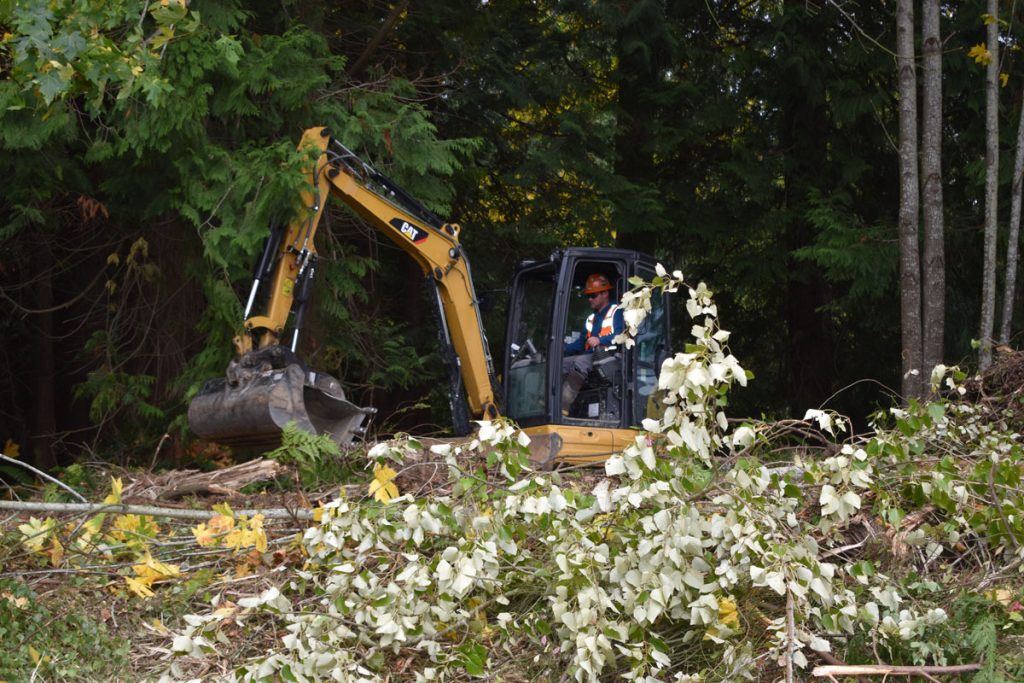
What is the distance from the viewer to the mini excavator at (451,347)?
8453 mm

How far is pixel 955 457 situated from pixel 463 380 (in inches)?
191

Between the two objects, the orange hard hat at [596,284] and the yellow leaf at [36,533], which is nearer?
the yellow leaf at [36,533]

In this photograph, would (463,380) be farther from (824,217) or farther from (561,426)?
(824,217)

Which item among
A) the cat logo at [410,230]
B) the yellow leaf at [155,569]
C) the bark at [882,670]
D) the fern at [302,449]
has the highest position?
the cat logo at [410,230]

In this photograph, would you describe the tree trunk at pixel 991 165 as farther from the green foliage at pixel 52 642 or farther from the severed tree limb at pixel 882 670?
the green foliage at pixel 52 642

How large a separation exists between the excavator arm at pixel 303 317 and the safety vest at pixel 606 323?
0.95 m

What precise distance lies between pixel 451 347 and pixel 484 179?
A: 17.4 ft

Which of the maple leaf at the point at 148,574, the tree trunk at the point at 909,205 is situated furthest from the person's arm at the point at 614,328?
the maple leaf at the point at 148,574

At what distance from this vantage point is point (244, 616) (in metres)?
5.47

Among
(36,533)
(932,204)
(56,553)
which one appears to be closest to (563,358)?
(932,204)

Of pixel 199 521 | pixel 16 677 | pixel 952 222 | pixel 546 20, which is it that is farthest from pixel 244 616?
pixel 546 20

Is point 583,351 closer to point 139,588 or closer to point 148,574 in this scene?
point 148,574

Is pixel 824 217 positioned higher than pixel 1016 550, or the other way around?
pixel 824 217

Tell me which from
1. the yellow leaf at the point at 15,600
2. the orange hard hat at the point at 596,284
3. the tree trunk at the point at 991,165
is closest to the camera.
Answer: the yellow leaf at the point at 15,600
